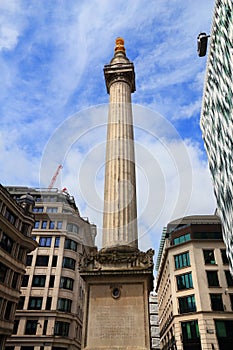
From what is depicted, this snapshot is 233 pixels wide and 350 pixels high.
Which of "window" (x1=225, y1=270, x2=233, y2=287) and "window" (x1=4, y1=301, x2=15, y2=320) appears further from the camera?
"window" (x1=225, y1=270, x2=233, y2=287)

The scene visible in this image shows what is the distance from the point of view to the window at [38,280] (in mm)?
50250

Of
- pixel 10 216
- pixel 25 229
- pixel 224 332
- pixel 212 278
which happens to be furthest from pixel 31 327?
pixel 212 278

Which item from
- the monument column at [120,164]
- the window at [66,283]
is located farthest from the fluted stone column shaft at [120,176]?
the window at [66,283]

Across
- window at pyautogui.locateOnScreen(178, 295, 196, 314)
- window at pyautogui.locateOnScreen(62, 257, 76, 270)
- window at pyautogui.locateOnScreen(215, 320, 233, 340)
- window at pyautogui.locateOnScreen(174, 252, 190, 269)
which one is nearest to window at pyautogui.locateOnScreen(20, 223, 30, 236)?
window at pyautogui.locateOnScreen(62, 257, 76, 270)

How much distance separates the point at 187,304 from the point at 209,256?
7.62 metres

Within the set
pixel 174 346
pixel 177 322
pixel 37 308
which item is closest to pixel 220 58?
pixel 177 322

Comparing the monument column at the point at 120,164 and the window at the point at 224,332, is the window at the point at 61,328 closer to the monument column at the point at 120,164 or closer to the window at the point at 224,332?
the window at the point at 224,332

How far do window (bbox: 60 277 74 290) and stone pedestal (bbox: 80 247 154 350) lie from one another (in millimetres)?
35333

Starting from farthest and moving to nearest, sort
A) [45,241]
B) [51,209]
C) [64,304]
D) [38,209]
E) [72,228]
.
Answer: [38,209] < [51,209] < [72,228] < [45,241] < [64,304]

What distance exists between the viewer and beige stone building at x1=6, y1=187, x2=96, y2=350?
45.6m

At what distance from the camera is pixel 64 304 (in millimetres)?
48969

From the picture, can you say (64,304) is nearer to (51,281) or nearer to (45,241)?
(51,281)

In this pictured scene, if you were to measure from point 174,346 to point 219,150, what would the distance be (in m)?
29.5

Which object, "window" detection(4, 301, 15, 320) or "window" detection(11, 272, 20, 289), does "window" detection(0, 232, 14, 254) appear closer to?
"window" detection(11, 272, 20, 289)
